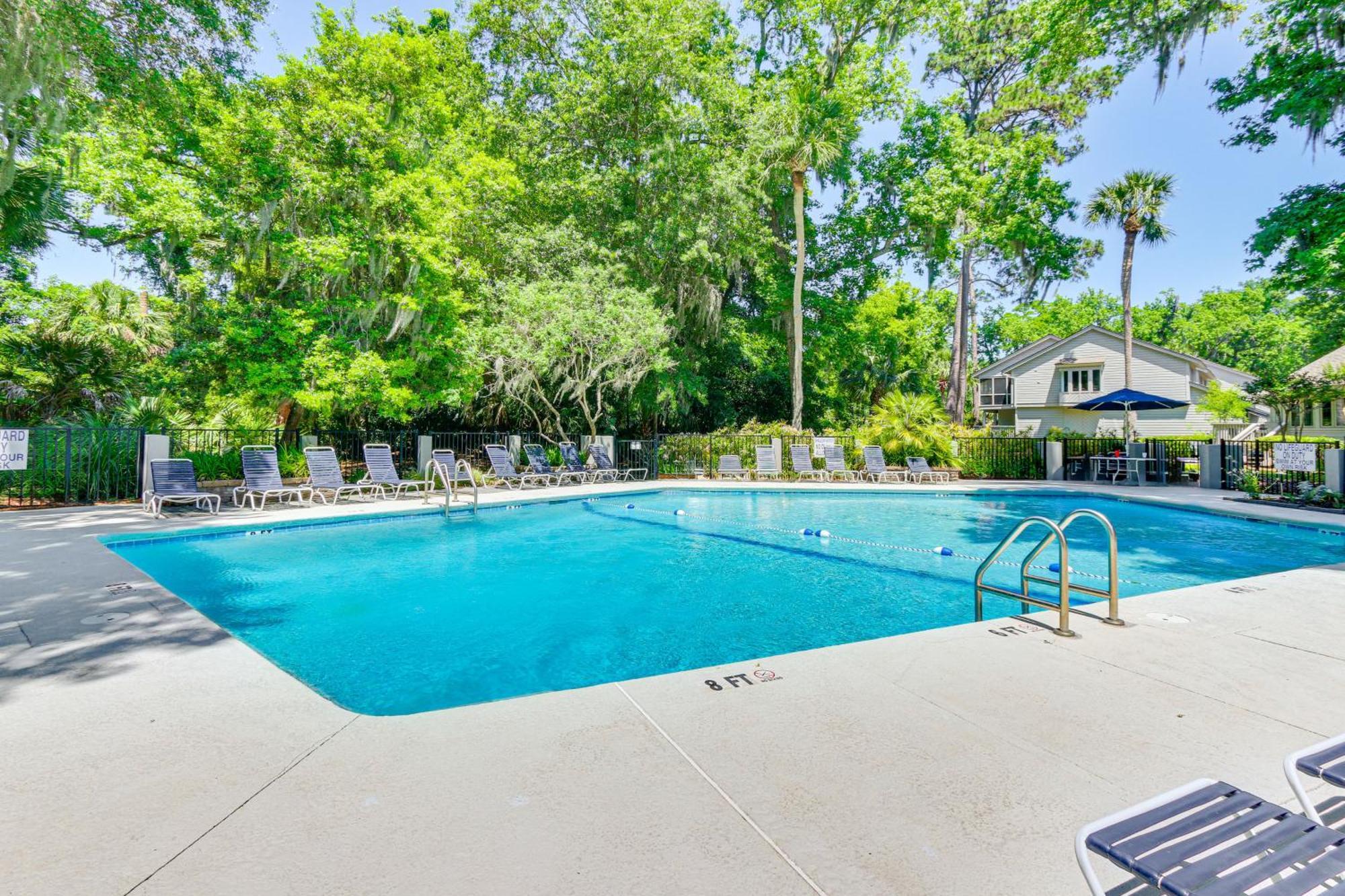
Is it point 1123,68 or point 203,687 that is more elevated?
point 1123,68

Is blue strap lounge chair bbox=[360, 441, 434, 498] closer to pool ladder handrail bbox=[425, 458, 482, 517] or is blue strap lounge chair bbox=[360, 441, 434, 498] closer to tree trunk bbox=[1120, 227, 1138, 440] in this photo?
pool ladder handrail bbox=[425, 458, 482, 517]

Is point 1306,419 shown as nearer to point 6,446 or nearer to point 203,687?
point 203,687

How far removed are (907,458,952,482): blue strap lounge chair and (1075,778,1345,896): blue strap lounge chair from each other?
15.0 m

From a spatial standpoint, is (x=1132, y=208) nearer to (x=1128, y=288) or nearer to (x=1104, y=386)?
(x=1128, y=288)

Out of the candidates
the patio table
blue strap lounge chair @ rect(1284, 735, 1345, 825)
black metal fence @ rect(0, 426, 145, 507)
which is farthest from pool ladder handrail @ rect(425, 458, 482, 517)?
the patio table

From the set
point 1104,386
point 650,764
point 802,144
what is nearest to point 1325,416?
point 1104,386

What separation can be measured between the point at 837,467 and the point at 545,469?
24.7 ft

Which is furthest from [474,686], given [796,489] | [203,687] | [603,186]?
[603,186]

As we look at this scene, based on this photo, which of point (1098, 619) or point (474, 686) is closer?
point (474, 686)

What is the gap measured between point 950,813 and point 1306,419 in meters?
31.2

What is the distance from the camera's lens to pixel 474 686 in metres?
3.84

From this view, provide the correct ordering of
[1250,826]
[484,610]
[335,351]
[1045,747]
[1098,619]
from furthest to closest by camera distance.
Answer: [335,351], [484,610], [1098,619], [1045,747], [1250,826]

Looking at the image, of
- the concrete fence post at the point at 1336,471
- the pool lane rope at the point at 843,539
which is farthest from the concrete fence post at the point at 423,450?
the concrete fence post at the point at 1336,471

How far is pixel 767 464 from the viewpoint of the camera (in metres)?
16.7
